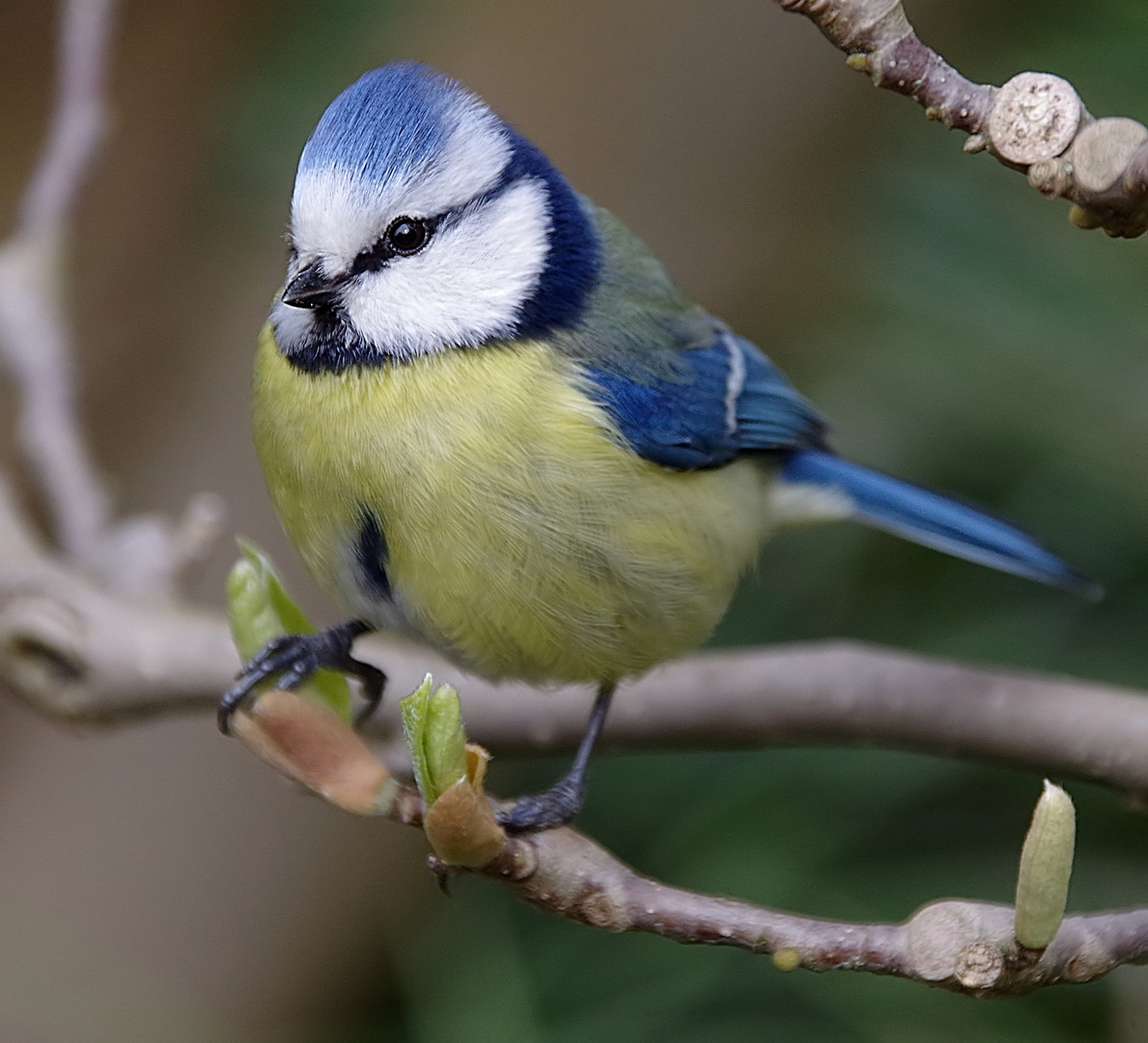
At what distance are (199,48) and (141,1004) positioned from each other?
1.63m

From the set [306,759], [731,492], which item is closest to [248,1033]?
[731,492]

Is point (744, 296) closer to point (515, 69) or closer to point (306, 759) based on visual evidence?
point (515, 69)

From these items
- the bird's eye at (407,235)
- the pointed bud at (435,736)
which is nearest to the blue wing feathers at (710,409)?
the bird's eye at (407,235)

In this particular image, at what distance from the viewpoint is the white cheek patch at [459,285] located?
1072 millimetres

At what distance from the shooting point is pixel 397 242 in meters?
1.07

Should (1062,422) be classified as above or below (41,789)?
above

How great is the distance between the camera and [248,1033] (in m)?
1.61

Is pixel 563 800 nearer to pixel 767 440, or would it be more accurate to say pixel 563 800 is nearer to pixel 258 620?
pixel 258 620

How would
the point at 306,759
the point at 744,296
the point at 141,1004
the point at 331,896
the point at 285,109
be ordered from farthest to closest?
the point at 744,296 < the point at 285,109 < the point at 331,896 < the point at 141,1004 < the point at 306,759

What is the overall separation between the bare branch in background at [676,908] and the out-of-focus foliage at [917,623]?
30.4 inches

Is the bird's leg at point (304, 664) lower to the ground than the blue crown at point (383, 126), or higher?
→ lower

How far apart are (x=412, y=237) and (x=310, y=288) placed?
9 cm

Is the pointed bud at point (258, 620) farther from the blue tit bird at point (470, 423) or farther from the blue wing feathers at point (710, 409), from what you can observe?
the blue wing feathers at point (710, 409)

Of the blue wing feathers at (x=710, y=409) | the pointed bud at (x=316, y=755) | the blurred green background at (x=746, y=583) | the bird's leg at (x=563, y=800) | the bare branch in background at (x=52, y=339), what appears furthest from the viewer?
the blurred green background at (x=746, y=583)
